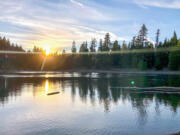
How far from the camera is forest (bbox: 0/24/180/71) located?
3543 inches

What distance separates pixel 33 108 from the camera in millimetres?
20469

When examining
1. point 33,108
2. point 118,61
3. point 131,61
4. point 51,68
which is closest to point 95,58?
point 118,61

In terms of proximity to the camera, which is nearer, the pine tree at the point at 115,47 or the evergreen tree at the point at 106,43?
the pine tree at the point at 115,47

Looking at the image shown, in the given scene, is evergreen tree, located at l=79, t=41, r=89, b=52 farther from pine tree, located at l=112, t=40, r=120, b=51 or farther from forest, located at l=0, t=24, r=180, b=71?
pine tree, located at l=112, t=40, r=120, b=51

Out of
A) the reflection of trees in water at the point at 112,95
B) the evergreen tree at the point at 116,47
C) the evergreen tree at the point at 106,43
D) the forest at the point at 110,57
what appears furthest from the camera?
the evergreen tree at the point at 106,43

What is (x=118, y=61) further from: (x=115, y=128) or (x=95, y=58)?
(x=115, y=128)

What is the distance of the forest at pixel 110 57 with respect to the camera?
90000mm

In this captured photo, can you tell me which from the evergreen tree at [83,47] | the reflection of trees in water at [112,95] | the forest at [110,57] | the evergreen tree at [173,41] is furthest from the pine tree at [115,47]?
the reflection of trees in water at [112,95]

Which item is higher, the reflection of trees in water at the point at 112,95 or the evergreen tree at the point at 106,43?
the evergreen tree at the point at 106,43

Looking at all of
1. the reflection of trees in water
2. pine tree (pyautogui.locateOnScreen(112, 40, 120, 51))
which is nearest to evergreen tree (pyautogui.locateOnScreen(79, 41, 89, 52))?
pine tree (pyautogui.locateOnScreen(112, 40, 120, 51))

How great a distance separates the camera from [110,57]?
10881cm

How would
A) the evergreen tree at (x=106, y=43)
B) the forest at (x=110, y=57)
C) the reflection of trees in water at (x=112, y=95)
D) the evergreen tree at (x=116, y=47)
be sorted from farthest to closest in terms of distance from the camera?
the evergreen tree at (x=106, y=43) < the evergreen tree at (x=116, y=47) < the forest at (x=110, y=57) < the reflection of trees in water at (x=112, y=95)

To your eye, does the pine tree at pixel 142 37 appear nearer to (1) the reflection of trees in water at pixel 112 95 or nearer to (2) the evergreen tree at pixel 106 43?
(2) the evergreen tree at pixel 106 43

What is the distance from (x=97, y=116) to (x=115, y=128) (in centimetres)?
348
